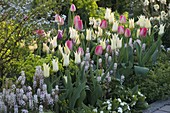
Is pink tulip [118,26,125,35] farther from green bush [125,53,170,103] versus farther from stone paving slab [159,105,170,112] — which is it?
stone paving slab [159,105,170,112]

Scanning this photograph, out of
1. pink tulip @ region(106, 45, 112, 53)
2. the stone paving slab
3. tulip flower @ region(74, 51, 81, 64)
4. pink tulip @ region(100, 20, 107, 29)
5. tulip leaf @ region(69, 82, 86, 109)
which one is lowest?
the stone paving slab

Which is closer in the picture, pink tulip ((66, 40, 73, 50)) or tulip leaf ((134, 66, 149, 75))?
pink tulip ((66, 40, 73, 50))

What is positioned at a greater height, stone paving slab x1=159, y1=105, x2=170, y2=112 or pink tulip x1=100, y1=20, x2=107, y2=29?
pink tulip x1=100, y1=20, x2=107, y2=29

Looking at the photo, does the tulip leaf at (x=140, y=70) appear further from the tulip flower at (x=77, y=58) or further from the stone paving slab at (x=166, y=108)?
the tulip flower at (x=77, y=58)

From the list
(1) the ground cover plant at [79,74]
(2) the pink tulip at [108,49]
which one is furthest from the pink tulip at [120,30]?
(2) the pink tulip at [108,49]

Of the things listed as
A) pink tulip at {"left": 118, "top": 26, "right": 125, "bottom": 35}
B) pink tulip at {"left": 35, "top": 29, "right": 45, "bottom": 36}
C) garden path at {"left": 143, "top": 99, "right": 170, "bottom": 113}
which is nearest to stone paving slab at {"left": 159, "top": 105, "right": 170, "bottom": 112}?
garden path at {"left": 143, "top": 99, "right": 170, "bottom": 113}

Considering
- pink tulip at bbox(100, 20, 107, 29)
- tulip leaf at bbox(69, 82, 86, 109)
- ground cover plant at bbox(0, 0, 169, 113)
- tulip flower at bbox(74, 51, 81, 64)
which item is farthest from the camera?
pink tulip at bbox(100, 20, 107, 29)

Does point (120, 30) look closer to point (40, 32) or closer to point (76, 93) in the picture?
point (40, 32)

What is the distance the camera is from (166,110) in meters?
4.80

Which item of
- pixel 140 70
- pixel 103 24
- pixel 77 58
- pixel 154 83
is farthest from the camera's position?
pixel 103 24

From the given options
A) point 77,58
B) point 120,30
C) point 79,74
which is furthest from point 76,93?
point 120,30

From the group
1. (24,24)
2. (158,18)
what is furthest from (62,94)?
(158,18)

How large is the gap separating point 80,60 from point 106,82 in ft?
1.38

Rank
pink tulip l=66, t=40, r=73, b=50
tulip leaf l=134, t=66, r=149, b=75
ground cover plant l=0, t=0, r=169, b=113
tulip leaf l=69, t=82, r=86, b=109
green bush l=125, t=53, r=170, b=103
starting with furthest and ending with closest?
tulip leaf l=134, t=66, r=149, b=75
green bush l=125, t=53, r=170, b=103
pink tulip l=66, t=40, r=73, b=50
tulip leaf l=69, t=82, r=86, b=109
ground cover plant l=0, t=0, r=169, b=113
